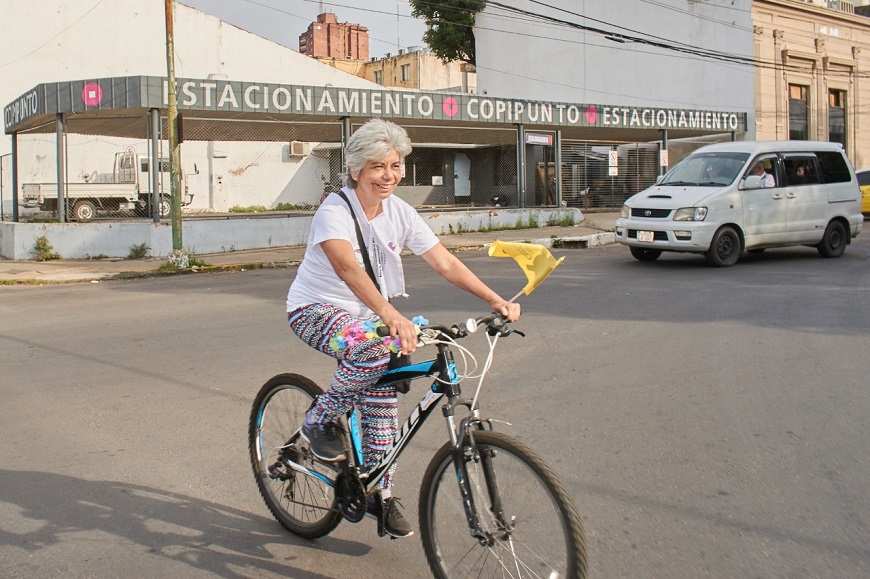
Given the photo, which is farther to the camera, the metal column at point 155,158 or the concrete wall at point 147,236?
the concrete wall at point 147,236

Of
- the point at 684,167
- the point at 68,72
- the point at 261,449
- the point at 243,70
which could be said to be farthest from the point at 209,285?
the point at 243,70

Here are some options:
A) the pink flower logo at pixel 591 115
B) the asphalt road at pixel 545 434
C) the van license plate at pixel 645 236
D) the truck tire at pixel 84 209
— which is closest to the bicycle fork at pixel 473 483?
the asphalt road at pixel 545 434

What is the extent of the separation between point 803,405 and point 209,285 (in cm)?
998

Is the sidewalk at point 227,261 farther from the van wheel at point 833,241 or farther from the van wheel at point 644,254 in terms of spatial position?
the van wheel at point 833,241

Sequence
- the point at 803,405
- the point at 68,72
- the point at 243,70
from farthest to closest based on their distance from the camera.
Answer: the point at 243,70 → the point at 68,72 → the point at 803,405

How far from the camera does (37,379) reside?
23.0 feet

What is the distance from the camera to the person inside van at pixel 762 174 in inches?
553

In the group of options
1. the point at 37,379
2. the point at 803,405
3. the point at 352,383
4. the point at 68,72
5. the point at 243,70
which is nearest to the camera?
the point at 352,383

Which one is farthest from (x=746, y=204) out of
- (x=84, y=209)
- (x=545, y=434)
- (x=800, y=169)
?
(x=84, y=209)

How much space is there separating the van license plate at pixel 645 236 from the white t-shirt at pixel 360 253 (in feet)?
35.1

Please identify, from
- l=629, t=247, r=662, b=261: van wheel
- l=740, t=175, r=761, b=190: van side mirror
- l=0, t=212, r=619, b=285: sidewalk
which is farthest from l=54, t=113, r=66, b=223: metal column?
l=740, t=175, r=761, b=190: van side mirror

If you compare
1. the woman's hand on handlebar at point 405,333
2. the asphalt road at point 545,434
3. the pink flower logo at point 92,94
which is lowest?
the asphalt road at point 545,434

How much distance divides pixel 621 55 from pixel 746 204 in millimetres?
27238

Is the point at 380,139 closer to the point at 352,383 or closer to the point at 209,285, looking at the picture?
the point at 352,383
